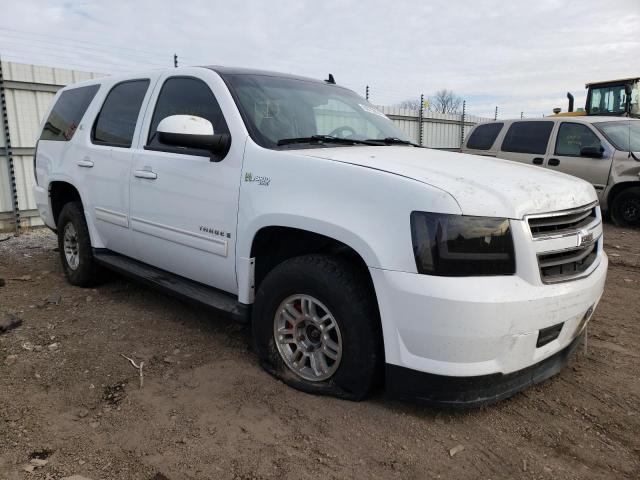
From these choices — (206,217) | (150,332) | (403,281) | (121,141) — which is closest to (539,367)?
(403,281)

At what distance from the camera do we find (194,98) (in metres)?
3.62

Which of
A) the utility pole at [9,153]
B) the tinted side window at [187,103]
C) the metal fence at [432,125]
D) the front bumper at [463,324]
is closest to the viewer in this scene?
the front bumper at [463,324]

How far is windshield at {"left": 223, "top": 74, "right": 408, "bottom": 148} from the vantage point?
3252 millimetres

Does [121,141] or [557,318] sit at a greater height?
[121,141]

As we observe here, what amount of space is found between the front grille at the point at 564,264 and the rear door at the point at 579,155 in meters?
6.43

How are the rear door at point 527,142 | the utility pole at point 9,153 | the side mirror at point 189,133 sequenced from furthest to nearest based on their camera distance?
the rear door at point 527,142
the utility pole at point 9,153
the side mirror at point 189,133

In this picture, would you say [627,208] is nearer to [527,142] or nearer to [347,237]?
[527,142]

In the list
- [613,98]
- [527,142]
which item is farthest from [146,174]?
[613,98]

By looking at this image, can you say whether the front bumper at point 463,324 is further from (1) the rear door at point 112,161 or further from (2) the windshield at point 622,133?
(2) the windshield at point 622,133

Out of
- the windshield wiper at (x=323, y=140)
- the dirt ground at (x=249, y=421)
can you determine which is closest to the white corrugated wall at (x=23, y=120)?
the dirt ground at (x=249, y=421)

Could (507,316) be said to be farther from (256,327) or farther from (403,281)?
(256,327)

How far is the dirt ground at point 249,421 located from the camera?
2324 mm

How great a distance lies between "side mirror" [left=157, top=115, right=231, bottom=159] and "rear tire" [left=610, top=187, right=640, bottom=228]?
24.9ft

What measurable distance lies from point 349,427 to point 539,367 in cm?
103
